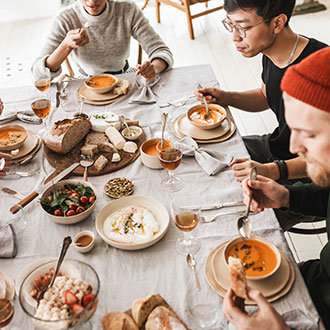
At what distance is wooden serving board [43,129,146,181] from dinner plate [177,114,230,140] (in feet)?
0.70

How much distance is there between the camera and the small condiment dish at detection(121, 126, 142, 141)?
6.16 feet

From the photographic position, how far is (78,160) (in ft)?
5.89

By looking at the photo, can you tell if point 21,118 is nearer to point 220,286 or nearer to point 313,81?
point 220,286

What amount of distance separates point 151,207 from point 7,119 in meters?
1.03

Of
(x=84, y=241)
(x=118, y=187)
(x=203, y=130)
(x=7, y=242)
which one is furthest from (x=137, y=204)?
(x=203, y=130)

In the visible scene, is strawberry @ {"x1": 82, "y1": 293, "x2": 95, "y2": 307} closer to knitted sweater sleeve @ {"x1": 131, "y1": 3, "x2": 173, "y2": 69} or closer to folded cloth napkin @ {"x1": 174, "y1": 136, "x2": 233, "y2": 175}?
folded cloth napkin @ {"x1": 174, "y1": 136, "x2": 233, "y2": 175}

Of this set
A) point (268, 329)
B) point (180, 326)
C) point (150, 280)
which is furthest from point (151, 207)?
point (268, 329)

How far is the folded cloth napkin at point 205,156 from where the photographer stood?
65.2 inches

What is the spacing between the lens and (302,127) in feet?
3.42

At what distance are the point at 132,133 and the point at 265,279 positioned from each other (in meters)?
0.99

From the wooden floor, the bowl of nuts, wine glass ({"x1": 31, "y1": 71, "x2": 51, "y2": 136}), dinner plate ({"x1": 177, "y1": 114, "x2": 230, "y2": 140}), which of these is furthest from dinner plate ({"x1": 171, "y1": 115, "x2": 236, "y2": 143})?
the wooden floor

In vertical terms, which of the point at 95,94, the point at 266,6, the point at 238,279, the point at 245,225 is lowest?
the point at 95,94

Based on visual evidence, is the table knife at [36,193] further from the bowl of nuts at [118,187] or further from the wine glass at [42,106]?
the wine glass at [42,106]

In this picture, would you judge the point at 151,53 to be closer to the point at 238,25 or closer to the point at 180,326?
the point at 238,25
